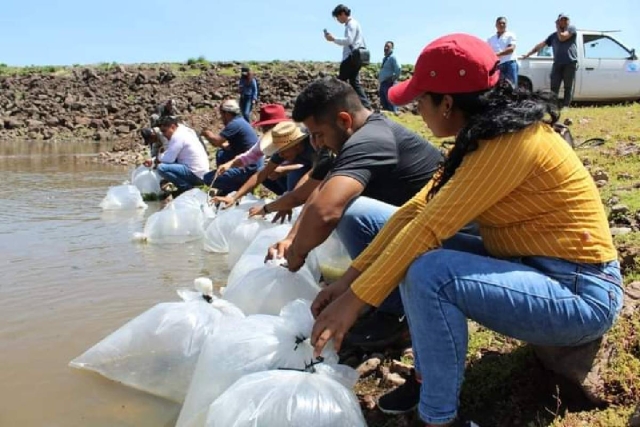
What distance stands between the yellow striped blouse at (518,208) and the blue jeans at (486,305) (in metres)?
0.05

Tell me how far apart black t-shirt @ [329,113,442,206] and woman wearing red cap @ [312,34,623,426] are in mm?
626

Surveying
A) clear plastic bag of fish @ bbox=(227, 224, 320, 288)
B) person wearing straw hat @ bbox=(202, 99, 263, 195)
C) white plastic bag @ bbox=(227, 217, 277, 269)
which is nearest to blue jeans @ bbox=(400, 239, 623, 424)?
clear plastic bag of fish @ bbox=(227, 224, 320, 288)

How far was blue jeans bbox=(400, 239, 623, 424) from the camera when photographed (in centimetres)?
166

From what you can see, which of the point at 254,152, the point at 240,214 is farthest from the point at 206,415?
the point at 254,152

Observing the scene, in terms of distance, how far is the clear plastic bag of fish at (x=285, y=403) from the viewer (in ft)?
5.61

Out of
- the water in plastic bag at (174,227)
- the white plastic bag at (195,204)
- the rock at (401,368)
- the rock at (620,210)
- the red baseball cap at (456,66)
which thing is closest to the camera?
the red baseball cap at (456,66)

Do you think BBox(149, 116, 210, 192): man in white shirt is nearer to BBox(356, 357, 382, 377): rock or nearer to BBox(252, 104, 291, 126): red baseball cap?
BBox(252, 104, 291, 126): red baseball cap

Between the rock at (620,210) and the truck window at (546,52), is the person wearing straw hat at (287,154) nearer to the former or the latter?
the rock at (620,210)

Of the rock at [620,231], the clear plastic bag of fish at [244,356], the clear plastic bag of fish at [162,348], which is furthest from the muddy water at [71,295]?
the rock at [620,231]

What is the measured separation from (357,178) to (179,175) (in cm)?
501

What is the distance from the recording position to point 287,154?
442 centimetres

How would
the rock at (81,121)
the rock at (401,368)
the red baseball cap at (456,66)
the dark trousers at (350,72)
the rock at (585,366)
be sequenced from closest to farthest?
the red baseball cap at (456,66)
the rock at (585,366)
the rock at (401,368)
the dark trousers at (350,72)
the rock at (81,121)

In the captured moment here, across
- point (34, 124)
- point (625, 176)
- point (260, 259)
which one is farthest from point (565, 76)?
point (34, 124)

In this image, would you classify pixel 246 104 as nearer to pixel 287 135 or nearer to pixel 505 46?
pixel 505 46
